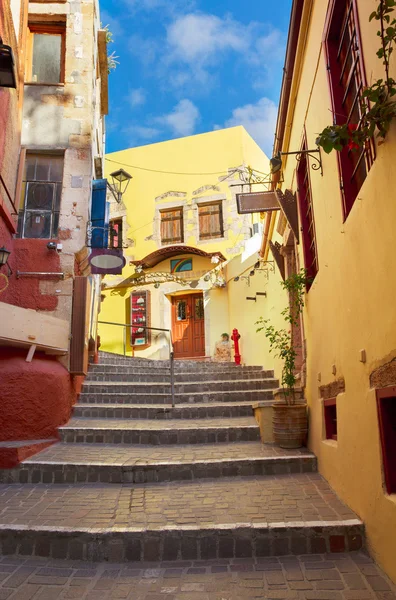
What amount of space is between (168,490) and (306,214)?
3.88 m

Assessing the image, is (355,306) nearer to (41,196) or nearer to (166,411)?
(166,411)

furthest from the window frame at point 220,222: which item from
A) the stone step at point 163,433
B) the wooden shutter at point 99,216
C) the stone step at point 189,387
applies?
the stone step at point 163,433

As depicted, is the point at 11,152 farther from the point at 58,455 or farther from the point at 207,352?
the point at 207,352

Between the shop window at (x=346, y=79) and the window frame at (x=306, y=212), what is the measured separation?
1.36 metres

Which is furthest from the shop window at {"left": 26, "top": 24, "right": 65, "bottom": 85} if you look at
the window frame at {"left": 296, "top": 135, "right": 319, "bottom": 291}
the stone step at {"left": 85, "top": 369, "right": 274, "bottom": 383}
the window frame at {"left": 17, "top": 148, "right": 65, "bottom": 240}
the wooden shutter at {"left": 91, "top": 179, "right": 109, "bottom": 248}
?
the stone step at {"left": 85, "top": 369, "right": 274, "bottom": 383}

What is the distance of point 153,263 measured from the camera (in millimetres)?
16266

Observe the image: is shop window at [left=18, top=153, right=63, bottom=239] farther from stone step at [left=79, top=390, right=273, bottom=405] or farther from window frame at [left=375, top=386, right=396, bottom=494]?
window frame at [left=375, top=386, right=396, bottom=494]

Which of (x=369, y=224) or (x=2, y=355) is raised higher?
(x=369, y=224)

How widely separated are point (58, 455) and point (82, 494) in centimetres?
106

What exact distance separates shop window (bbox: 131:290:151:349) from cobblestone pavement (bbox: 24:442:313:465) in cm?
963

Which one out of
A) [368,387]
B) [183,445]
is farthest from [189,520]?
[183,445]

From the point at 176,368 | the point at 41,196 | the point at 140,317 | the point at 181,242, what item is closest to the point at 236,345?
the point at 176,368

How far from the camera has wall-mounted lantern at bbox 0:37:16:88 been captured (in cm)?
481

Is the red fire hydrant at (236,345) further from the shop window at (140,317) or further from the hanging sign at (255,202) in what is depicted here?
the hanging sign at (255,202)
